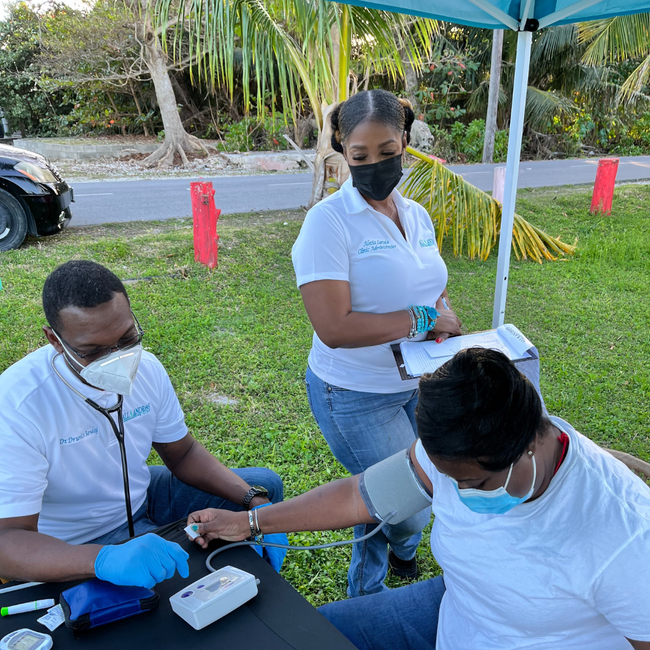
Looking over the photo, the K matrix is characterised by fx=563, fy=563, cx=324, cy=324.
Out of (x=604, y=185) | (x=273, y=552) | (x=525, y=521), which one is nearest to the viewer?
(x=525, y=521)

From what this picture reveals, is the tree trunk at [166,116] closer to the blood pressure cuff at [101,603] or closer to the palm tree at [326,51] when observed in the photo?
the palm tree at [326,51]

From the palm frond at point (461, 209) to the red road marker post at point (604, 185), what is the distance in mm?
2554

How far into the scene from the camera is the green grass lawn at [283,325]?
326cm

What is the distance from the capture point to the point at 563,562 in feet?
3.72

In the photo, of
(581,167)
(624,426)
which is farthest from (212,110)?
(624,426)

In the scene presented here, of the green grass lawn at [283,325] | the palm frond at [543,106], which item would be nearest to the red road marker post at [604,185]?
the green grass lawn at [283,325]

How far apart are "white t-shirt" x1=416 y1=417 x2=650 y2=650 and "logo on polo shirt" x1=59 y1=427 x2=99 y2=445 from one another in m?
1.05

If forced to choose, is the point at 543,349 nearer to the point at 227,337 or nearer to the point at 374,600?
the point at 227,337

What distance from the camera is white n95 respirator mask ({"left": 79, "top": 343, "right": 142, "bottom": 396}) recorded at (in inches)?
62.3

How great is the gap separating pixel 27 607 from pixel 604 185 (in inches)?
359

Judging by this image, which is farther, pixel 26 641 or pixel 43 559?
pixel 43 559

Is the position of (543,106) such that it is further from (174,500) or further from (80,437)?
(80,437)

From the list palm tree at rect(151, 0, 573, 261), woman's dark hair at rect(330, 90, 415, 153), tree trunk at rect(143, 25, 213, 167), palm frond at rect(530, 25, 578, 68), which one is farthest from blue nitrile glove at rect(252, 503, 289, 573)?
palm frond at rect(530, 25, 578, 68)

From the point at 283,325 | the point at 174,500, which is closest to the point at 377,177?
the point at 174,500
